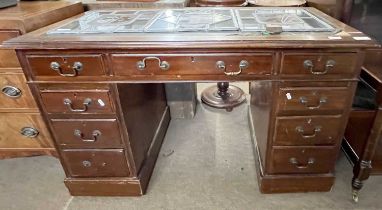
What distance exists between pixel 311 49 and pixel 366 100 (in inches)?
23.1

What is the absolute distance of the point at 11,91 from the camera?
1323mm

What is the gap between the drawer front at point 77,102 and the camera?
1068mm

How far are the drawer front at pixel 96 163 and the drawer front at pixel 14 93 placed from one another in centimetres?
38

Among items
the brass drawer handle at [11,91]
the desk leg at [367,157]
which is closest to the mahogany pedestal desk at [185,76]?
the desk leg at [367,157]

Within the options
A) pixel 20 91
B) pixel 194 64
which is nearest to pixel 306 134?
pixel 194 64

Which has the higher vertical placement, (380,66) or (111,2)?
(111,2)

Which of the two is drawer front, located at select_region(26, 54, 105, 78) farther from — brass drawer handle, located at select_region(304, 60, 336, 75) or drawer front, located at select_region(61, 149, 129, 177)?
brass drawer handle, located at select_region(304, 60, 336, 75)

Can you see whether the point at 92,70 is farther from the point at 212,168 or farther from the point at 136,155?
the point at 212,168

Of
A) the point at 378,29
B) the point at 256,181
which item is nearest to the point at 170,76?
the point at 256,181

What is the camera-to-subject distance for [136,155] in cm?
129

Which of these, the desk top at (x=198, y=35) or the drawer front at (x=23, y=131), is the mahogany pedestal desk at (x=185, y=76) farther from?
the drawer front at (x=23, y=131)

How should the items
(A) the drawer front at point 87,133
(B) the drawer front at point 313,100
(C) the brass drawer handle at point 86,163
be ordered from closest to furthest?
(B) the drawer front at point 313,100 < (A) the drawer front at point 87,133 < (C) the brass drawer handle at point 86,163

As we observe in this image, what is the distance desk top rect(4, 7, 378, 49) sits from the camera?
92 cm

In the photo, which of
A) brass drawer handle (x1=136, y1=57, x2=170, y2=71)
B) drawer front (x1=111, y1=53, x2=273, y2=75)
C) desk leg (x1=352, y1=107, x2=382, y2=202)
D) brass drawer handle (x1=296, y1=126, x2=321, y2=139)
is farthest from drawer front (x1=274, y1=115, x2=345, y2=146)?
brass drawer handle (x1=136, y1=57, x2=170, y2=71)
